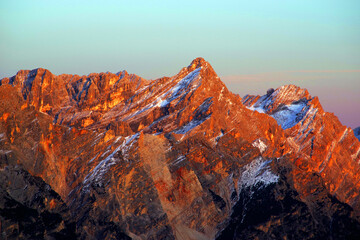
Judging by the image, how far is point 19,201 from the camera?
192 meters

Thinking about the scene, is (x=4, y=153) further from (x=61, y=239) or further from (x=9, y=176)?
(x=61, y=239)

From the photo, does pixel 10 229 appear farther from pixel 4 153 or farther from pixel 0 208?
pixel 4 153

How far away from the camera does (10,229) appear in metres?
185

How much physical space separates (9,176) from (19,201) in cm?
539

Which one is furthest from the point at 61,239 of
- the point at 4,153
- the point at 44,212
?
the point at 4,153

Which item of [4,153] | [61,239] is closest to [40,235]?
[61,239]

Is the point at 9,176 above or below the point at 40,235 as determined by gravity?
above

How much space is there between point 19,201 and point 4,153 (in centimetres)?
1055

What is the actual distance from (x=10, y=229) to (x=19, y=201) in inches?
340

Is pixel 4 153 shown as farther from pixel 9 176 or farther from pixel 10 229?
pixel 10 229

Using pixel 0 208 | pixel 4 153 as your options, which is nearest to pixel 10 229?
pixel 0 208

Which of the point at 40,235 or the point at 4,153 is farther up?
the point at 4,153

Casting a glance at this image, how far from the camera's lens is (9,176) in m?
194

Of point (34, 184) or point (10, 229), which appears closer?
point (10, 229)
